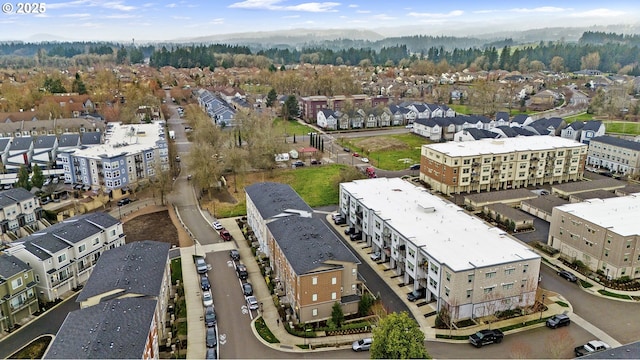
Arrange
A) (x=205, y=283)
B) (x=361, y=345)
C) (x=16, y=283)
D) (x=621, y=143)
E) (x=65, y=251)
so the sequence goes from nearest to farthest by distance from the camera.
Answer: (x=361, y=345)
(x=16, y=283)
(x=65, y=251)
(x=205, y=283)
(x=621, y=143)

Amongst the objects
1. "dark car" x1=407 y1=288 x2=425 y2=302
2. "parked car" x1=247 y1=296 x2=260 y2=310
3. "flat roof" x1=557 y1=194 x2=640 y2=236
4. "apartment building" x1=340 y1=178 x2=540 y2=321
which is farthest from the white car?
"flat roof" x1=557 y1=194 x2=640 y2=236

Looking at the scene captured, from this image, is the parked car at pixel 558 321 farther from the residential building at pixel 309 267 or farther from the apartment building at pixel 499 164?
the apartment building at pixel 499 164

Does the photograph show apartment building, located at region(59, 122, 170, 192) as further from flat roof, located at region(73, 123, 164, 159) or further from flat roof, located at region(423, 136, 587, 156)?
flat roof, located at region(423, 136, 587, 156)

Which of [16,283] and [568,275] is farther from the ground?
[16,283]

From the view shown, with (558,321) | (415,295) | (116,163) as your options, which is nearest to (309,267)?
(415,295)

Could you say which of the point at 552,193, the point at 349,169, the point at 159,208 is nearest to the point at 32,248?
the point at 159,208

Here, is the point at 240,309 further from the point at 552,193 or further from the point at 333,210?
the point at 552,193

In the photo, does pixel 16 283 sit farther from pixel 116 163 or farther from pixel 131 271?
pixel 116 163
